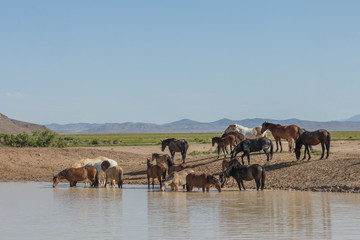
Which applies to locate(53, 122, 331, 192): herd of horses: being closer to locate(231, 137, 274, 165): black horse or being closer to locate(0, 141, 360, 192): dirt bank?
locate(231, 137, 274, 165): black horse

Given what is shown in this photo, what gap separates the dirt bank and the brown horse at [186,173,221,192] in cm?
224

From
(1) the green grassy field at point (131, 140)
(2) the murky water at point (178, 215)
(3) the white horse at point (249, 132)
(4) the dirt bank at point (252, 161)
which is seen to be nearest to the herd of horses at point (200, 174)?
(2) the murky water at point (178, 215)

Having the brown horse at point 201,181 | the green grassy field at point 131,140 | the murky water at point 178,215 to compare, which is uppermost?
the green grassy field at point 131,140

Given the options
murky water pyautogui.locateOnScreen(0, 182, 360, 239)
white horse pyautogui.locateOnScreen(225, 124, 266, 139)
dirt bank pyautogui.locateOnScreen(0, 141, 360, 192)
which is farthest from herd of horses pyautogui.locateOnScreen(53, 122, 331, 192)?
white horse pyautogui.locateOnScreen(225, 124, 266, 139)

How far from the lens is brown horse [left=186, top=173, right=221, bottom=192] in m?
20.1

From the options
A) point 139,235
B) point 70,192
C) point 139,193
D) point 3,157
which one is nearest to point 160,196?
point 139,193

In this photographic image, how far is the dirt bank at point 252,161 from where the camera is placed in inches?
832

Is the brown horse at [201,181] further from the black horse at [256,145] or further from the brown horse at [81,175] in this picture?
the brown horse at [81,175]

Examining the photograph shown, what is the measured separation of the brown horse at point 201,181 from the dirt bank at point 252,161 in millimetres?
2243

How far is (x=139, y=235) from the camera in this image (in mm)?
11266

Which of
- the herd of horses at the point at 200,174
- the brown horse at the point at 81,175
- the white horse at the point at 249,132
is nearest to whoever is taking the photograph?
the herd of horses at the point at 200,174

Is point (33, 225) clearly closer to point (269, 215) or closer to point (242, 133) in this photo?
point (269, 215)

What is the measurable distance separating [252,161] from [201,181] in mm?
5751

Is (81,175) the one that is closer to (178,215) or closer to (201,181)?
(201,181)
